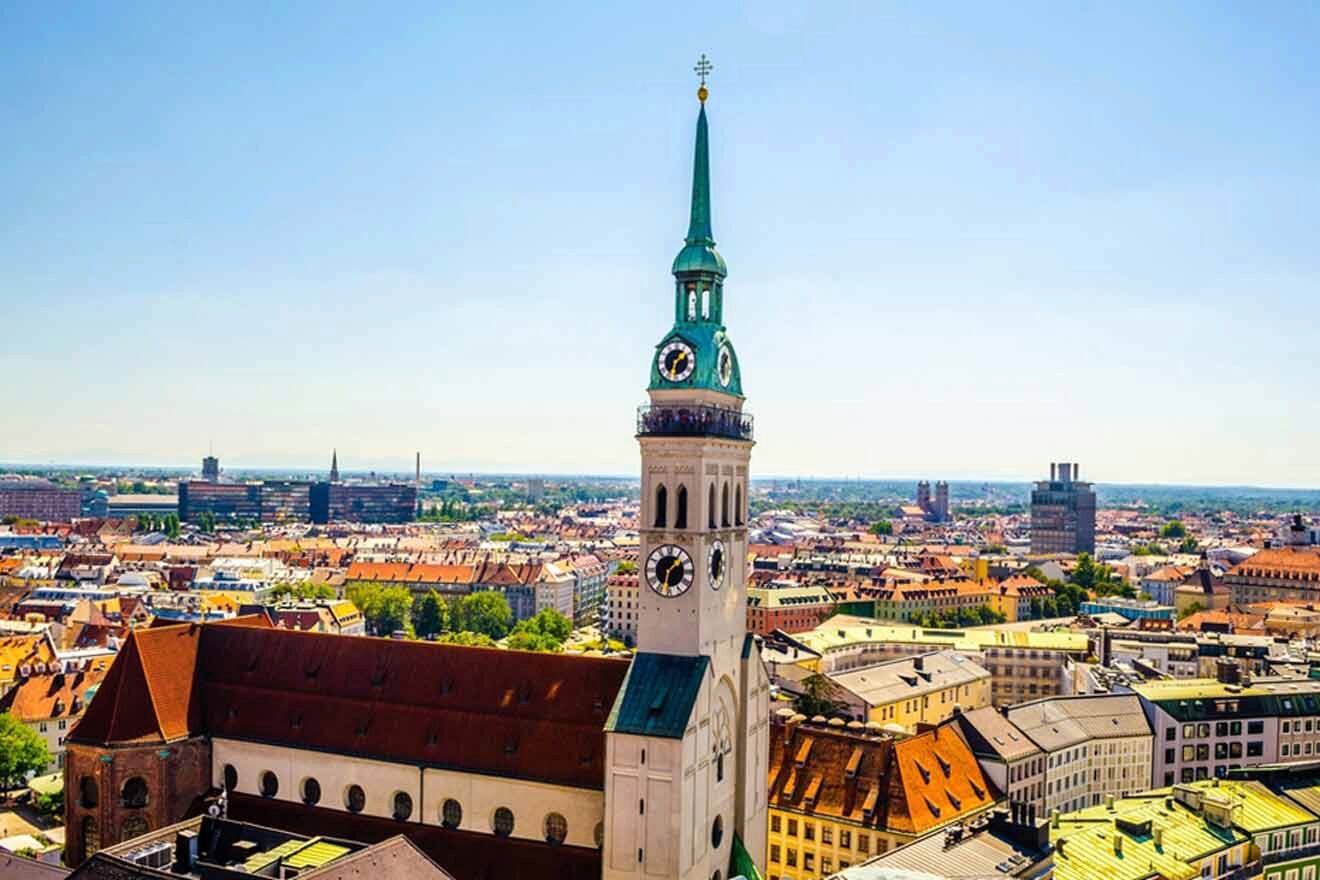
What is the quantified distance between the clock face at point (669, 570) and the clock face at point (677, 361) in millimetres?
8381

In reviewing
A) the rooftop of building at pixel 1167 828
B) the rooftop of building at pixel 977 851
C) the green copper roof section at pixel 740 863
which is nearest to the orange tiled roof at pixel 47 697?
the green copper roof section at pixel 740 863

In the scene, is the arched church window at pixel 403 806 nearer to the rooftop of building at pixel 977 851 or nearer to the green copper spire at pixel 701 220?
the rooftop of building at pixel 977 851

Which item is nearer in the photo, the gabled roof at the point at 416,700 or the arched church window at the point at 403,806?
the gabled roof at the point at 416,700

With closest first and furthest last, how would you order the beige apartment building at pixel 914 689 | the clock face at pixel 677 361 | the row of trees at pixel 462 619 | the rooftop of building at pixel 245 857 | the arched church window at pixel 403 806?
1. the rooftop of building at pixel 245 857
2. the clock face at pixel 677 361
3. the arched church window at pixel 403 806
4. the beige apartment building at pixel 914 689
5. the row of trees at pixel 462 619

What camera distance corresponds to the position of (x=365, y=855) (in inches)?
1738

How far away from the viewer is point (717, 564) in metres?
59.2

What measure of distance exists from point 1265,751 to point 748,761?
6512 centimetres

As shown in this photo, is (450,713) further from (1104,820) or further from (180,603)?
(180,603)

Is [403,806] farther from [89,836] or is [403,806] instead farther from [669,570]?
[669,570]

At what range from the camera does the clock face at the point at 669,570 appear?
188ft

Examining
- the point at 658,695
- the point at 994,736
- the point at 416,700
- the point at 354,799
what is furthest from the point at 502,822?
the point at 994,736

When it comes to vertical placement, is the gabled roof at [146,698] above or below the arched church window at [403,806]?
above

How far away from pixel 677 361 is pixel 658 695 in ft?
52.8

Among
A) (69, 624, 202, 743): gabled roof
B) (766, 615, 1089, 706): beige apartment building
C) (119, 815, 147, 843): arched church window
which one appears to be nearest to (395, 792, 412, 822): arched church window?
(69, 624, 202, 743): gabled roof
